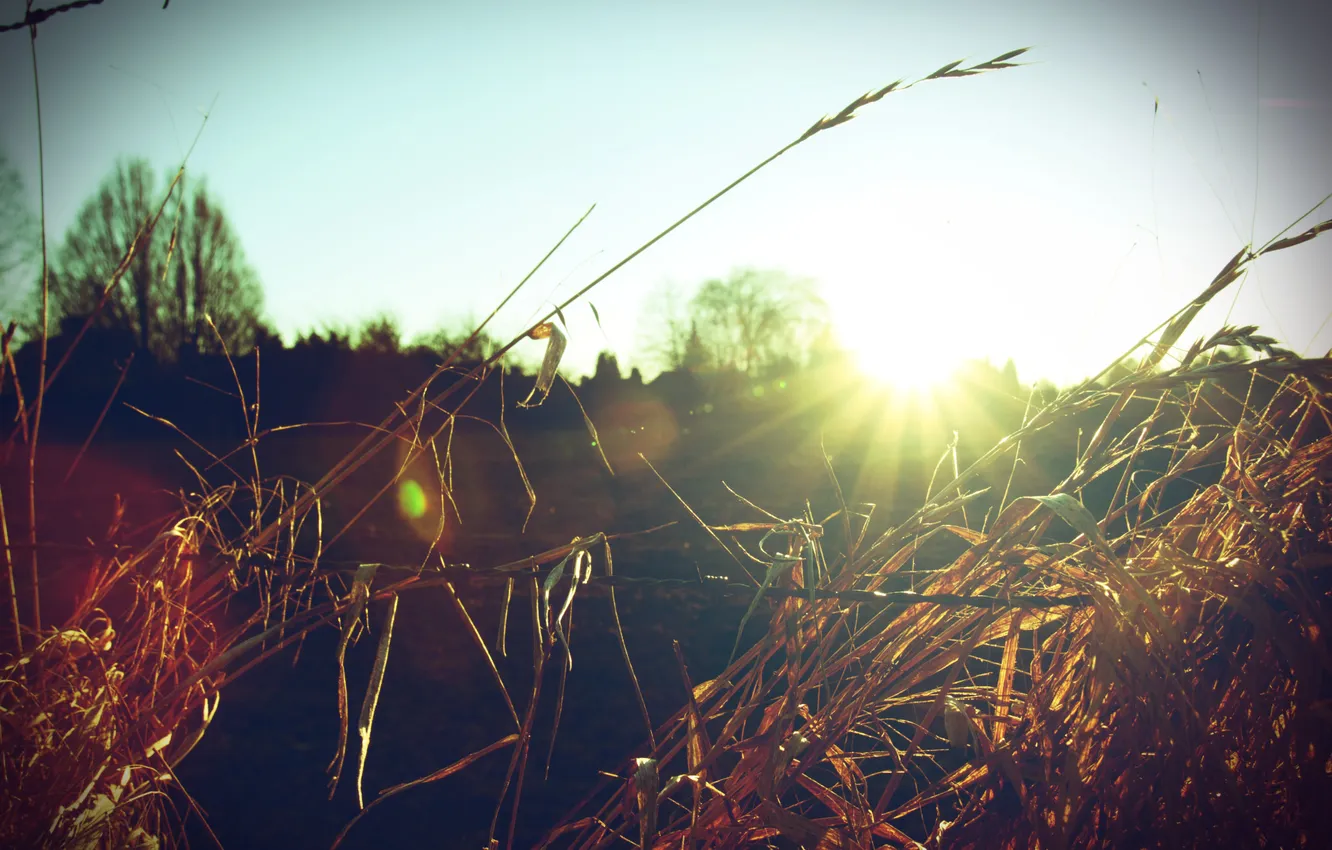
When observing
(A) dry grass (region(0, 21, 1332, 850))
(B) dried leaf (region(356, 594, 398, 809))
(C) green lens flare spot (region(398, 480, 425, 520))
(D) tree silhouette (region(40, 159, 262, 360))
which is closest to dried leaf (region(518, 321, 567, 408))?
(A) dry grass (region(0, 21, 1332, 850))

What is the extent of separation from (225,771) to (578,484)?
24.1ft

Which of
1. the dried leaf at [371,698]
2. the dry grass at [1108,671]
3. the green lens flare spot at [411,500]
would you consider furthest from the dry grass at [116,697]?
the green lens flare spot at [411,500]

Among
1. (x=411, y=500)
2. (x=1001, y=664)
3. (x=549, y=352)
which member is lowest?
(x=411, y=500)

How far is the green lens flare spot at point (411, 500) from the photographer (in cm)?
969

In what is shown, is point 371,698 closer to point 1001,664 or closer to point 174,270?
point 1001,664

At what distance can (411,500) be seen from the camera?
400 inches

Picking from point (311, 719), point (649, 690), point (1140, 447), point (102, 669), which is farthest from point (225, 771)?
point (1140, 447)

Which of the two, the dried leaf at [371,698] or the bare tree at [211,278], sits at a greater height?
the bare tree at [211,278]

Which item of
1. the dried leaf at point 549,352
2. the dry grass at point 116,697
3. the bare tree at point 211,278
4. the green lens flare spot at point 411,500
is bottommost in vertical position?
the green lens flare spot at point 411,500

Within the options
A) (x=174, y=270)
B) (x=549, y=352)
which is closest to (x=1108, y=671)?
(x=549, y=352)

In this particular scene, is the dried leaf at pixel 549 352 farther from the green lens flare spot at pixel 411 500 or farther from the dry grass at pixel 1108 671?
the green lens flare spot at pixel 411 500

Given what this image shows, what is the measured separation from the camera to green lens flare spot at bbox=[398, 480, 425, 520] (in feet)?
31.8

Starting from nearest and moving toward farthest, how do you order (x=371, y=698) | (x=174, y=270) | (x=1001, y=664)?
(x=371, y=698)
(x=1001, y=664)
(x=174, y=270)

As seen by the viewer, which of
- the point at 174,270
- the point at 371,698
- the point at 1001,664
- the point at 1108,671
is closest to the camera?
the point at 371,698
